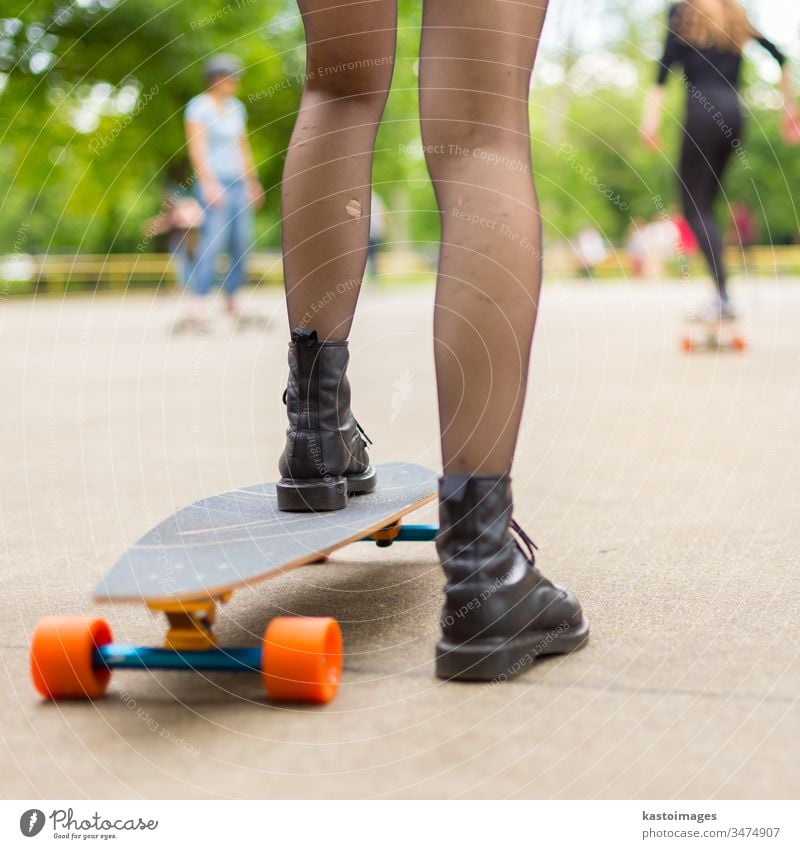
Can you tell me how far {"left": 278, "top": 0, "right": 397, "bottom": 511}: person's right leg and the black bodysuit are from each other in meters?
4.13

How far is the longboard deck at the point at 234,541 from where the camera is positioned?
1.54 m

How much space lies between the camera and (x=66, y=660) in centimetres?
155

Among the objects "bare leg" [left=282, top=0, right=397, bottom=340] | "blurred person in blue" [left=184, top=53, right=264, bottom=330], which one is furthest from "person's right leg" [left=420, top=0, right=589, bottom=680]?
"blurred person in blue" [left=184, top=53, right=264, bottom=330]

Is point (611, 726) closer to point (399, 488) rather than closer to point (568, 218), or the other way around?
point (399, 488)

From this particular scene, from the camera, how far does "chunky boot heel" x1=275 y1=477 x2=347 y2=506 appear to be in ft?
6.59

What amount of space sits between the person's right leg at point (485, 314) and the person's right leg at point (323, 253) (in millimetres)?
320

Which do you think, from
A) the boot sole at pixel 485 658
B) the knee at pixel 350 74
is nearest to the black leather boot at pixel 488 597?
the boot sole at pixel 485 658

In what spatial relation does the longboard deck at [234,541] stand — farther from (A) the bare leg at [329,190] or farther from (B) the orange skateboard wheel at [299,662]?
(A) the bare leg at [329,190]

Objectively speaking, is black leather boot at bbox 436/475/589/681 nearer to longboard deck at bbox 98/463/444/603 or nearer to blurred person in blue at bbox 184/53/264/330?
longboard deck at bbox 98/463/444/603

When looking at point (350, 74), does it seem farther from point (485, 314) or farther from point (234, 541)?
point (234, 541)

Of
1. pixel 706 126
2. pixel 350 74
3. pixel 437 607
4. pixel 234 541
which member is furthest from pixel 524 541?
pixel 706 126

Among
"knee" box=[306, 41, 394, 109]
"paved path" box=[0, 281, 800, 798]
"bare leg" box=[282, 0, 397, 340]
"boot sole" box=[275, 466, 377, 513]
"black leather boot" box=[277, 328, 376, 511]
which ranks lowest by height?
"paved path" box=[0, 281, 800, 798]
